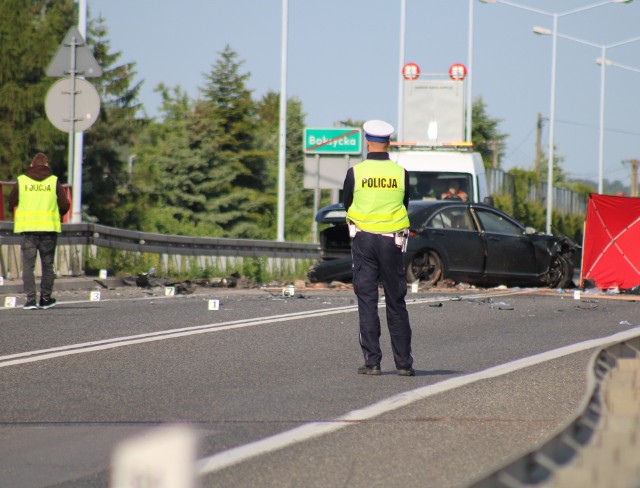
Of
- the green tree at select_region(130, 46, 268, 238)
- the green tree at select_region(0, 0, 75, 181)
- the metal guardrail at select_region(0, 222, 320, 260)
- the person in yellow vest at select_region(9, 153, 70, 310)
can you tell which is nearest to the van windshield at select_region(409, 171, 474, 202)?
the metal guardrail at select_region(0, 222, 320, 260)

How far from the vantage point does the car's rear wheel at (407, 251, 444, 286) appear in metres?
19.9

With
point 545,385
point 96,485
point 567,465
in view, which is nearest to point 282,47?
point 545,385

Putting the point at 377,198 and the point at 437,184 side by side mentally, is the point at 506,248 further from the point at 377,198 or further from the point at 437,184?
the point at 377,198

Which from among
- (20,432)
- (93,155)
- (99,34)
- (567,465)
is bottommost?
(20,432)

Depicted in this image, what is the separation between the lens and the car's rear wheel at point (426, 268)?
19.9 metres

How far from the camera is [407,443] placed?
233 inches

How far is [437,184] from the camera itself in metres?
23.7

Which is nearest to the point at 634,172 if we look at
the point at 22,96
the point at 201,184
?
the point at 201,184

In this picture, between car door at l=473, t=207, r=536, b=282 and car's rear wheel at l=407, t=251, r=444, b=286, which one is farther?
car door at l=473, t=207, r=536, b=282

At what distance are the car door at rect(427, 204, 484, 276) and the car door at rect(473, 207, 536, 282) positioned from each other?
0.61 ft

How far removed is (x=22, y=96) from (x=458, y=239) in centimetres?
4817

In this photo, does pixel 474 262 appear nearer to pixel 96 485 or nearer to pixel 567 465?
pixel 96 485

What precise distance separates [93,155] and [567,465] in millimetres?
71039

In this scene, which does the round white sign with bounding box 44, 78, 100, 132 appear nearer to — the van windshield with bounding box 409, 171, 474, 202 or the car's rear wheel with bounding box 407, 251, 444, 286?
the car's rear wheel with bounding box 407, 251, 444, 286
